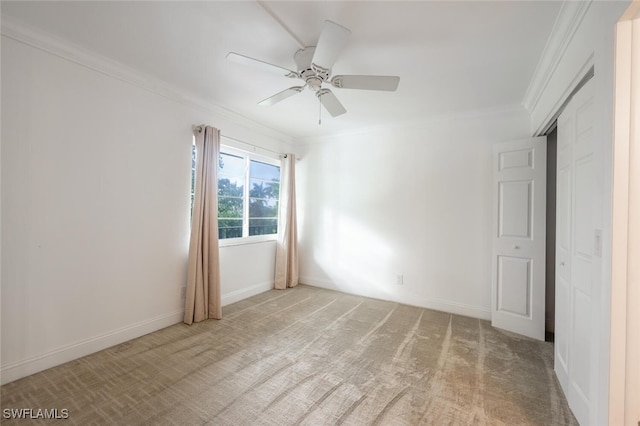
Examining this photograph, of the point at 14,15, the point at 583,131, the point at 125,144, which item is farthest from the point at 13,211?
the point at 583,131

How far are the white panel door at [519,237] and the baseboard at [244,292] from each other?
3061 mm

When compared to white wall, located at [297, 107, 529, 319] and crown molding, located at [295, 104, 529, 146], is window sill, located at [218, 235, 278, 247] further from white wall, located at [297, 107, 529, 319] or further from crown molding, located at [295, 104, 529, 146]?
crown molding, located at [295, 104, 529, 146]

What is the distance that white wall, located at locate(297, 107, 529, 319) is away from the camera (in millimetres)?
3186

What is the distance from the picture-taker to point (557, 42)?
5.90ft

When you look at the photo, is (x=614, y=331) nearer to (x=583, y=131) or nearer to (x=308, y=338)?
(x=583, y=131)

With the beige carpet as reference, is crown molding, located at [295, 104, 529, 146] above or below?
above

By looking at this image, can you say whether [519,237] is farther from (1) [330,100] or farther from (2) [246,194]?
(2) [246,194]

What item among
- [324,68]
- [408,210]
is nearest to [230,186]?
[324,68]

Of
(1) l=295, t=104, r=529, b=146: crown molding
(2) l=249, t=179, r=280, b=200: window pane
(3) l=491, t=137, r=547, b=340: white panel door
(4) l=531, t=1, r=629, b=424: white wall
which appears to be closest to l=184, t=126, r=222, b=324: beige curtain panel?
(2) l=249, t=179, r=280, b=200: window pane

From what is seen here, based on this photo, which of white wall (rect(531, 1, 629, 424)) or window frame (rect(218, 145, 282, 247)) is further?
window frame (rect(218, 145, 282, 247))

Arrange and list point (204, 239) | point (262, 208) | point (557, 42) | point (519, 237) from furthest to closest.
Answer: point (262, 208) → point (204, 239) → point (519, 237) → point (557, 42)

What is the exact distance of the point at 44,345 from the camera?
201 cm

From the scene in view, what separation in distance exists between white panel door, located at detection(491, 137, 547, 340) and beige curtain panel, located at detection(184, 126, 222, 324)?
3.25 m

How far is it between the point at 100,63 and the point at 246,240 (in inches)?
96.9
